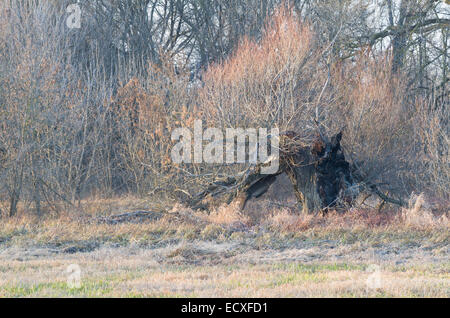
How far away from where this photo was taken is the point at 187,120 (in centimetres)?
1388

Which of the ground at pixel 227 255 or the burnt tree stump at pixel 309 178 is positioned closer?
the ground at pixel 227 255

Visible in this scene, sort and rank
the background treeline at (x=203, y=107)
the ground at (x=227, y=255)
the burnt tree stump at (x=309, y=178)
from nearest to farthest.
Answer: the ground at (x=227, y=255), the burnt tree stump at (x=309, y=178), the background treeline at (x=203, y=107)

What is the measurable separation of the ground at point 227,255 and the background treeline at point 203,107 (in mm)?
1979

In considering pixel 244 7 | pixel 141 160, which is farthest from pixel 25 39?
pixel 244 7

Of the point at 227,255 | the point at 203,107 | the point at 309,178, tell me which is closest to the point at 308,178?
the point at 309,178

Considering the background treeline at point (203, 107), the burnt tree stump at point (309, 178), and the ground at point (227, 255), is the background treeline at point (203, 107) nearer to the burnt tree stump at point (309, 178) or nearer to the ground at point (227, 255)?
the burnt tree stump at point (309, 178)

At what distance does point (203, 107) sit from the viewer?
14.3m

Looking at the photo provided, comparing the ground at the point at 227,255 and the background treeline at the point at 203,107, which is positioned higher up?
the background treeline at the point at 203,107

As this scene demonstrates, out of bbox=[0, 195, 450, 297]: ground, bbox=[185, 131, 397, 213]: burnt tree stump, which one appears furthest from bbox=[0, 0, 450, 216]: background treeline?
bbox=[0, 195, 450, 297]: ground

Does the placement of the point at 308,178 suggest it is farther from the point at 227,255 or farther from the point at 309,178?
the point at 227,255

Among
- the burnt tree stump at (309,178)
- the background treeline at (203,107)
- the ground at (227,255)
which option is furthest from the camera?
the background treeline at (203,107)

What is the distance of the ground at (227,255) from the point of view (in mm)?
6172

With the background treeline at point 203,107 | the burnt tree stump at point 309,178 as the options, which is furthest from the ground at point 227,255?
the background treeline at point 203,107

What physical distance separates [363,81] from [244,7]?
9.24 metres
